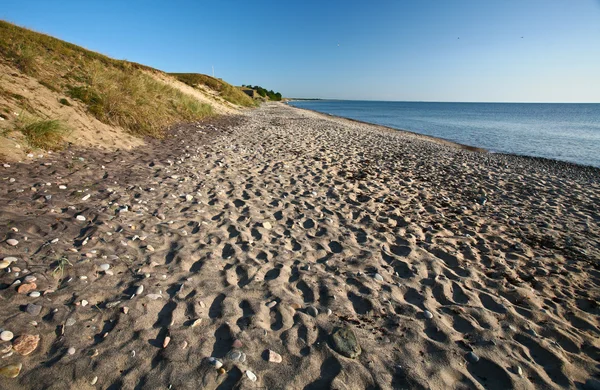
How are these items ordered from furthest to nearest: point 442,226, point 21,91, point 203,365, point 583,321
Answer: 1. point 21,91
2. point 442,226
3. point 583,321
4. point 203,365

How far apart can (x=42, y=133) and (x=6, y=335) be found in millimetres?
6539

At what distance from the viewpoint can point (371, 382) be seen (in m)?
2.73

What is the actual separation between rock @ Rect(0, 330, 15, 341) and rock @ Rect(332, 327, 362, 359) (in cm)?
294

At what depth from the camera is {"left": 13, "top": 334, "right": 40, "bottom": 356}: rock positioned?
8.29 feet

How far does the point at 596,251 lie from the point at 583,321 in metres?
2.79

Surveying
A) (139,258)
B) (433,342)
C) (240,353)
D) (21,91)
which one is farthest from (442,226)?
(21,91)

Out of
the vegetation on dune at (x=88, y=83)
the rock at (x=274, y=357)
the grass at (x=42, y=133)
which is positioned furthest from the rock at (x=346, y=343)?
the vegetation on dune at (x=88, y=83)

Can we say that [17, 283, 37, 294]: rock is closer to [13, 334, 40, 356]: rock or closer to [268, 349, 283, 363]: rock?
[13, 334, 40, 356]: rock

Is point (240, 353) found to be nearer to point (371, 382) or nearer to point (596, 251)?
point (371, 382)

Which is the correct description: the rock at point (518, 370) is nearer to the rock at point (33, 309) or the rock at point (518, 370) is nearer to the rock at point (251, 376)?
the rock at point (251, 376)

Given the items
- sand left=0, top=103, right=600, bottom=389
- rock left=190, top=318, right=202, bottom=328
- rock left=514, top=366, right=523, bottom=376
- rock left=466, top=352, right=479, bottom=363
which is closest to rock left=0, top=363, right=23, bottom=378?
sand left=0, top=103, right=600, bottom=389

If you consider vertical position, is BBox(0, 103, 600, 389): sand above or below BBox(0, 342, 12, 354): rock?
below

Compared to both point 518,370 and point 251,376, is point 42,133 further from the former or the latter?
point 518,370

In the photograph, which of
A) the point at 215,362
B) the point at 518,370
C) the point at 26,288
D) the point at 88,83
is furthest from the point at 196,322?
the point at 88,83
